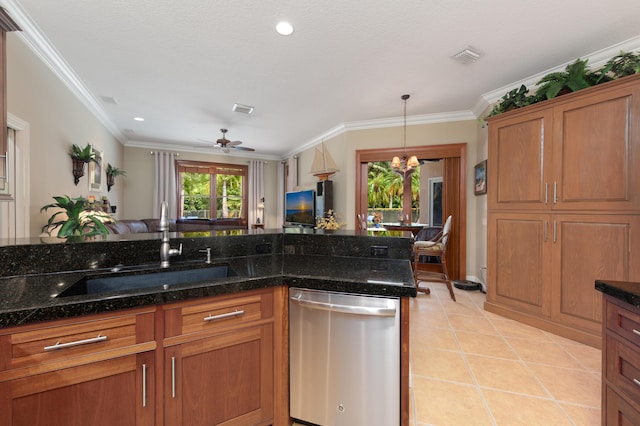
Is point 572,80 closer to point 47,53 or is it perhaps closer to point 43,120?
point 47,53

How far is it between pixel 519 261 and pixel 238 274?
2.85 m

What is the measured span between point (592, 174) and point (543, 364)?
63.7 inches

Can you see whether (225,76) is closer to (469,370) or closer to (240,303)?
(240,303)

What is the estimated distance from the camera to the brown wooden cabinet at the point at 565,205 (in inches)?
85.4

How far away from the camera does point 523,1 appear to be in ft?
6.41

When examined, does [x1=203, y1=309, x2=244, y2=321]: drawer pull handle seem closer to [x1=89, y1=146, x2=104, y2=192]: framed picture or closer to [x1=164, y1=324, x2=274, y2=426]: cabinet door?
[x1=164, y1=324, x2=274, y2=426]: cabinet door

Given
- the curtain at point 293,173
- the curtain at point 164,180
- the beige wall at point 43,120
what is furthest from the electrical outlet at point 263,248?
the curtain at point 164,180

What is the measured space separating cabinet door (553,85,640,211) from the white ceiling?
64 centimetres

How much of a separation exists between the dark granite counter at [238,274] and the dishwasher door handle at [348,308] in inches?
2.7

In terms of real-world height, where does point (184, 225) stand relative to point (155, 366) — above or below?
above

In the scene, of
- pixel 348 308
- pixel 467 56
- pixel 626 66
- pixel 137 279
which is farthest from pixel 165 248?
pixel 626 66

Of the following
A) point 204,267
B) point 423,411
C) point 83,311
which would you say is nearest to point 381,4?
point 204,267

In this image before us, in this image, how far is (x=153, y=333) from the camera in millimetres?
1051

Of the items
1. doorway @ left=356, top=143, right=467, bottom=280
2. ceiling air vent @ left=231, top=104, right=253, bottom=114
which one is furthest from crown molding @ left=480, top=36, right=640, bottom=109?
ceiling air vent @ left=231, top=104, right=253, bottom=114
